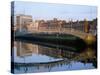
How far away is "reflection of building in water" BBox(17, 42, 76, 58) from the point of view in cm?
228

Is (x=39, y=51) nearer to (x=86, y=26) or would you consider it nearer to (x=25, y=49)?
(x=25, y=49)

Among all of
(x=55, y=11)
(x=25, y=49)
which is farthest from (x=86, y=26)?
(x=25, y=49)

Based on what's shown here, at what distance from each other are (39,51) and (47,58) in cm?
11

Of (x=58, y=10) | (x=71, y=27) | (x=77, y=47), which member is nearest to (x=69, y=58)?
(x=77, y=47)

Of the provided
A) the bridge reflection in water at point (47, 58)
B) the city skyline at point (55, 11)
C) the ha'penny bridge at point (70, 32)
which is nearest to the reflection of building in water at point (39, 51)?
the bridge reflection in water at point (47, 58)

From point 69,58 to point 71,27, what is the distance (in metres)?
0.33

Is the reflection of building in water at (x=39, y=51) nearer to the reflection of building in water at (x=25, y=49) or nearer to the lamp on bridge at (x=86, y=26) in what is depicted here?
the reflection of building in water at (x=25, y=49)

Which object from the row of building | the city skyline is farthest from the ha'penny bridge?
the city skyline

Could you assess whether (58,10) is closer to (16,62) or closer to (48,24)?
(48,24)

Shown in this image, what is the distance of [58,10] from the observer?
8.05 feet

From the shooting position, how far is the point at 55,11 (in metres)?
2.44

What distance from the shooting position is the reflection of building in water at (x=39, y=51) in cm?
228

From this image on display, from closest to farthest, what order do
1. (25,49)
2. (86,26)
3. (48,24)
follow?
(25,49) → (48,24) → (86,26)

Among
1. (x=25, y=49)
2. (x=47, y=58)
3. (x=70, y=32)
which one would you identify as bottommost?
(x=47, y=58)
